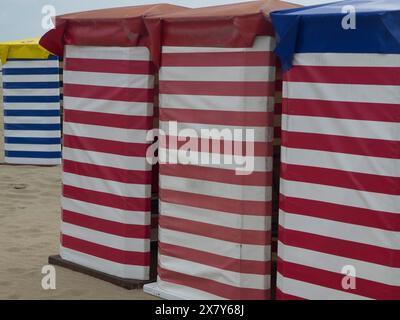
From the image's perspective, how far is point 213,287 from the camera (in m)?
4.69

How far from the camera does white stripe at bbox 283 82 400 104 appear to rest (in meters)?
3.77

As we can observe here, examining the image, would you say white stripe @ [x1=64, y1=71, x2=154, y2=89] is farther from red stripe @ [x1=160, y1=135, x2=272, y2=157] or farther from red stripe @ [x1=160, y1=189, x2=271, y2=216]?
red stripe @ [x1=160, y1=189, x2=271, y2=216]

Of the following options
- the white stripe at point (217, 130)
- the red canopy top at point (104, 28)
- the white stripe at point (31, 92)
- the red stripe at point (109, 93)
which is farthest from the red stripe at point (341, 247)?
the white stripe at point (31, 92)

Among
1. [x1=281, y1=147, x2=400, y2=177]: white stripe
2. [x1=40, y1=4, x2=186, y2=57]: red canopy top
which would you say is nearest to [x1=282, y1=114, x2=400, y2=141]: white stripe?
[x1=281, y1=147, x2=400, y2=177]: white stripe

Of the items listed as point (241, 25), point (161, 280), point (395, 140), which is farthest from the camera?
point (161, 280)

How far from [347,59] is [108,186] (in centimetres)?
209

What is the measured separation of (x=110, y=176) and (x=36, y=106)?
5.98m

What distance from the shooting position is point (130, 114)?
202 inches

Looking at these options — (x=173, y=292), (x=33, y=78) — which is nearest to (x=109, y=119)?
(x=173, y=292)

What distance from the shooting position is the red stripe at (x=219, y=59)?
14.3 ft

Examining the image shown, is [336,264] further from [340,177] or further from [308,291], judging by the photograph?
[340,177]
